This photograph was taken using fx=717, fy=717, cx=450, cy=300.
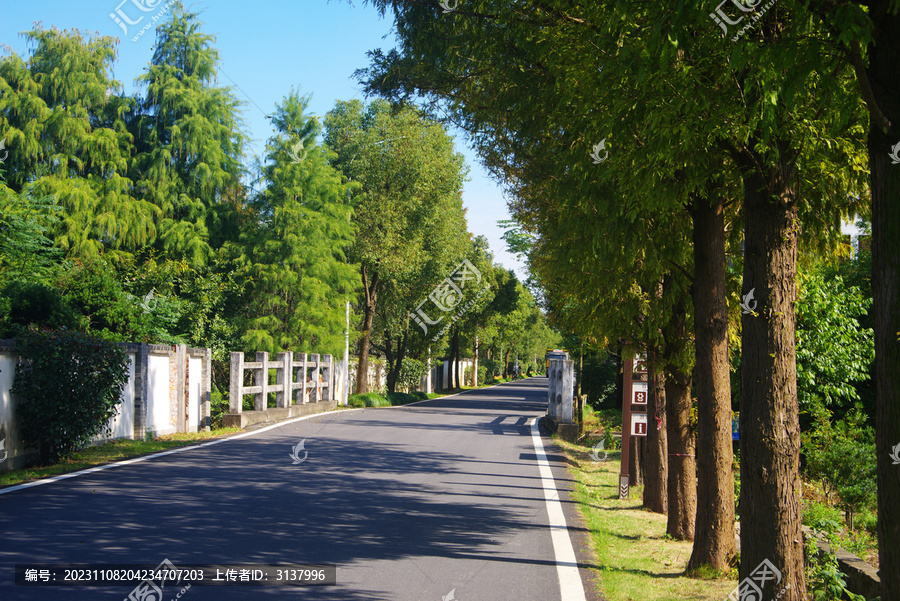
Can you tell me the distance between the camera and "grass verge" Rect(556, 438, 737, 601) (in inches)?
245

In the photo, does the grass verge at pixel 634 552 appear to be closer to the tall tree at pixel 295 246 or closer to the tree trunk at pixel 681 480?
the tree trunk at pixel 681 480

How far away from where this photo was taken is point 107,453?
40.2 ft

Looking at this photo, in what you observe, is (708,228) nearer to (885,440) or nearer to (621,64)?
(621,64)

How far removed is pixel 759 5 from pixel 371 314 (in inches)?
1180

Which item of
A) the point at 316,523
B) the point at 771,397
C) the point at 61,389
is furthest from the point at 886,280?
the point at 61,389

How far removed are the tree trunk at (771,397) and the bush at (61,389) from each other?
938cm

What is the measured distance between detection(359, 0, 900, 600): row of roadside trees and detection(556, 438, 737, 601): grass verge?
0.41 m

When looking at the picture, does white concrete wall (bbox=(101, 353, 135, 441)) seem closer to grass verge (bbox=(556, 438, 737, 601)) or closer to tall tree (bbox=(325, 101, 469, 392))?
grass verge (bbox=(556, 438, 737, 601))

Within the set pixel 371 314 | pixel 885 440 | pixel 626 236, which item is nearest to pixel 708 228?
pixel 626 236

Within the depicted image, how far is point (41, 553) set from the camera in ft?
20.1

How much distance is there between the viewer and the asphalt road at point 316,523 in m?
6.01

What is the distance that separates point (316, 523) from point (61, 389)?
16.4 ft

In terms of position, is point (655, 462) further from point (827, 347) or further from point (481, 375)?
point (481, 375)

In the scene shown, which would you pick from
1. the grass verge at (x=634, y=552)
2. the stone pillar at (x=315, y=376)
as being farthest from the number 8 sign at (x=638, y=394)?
the stone pillar at (x=315, y=376)
